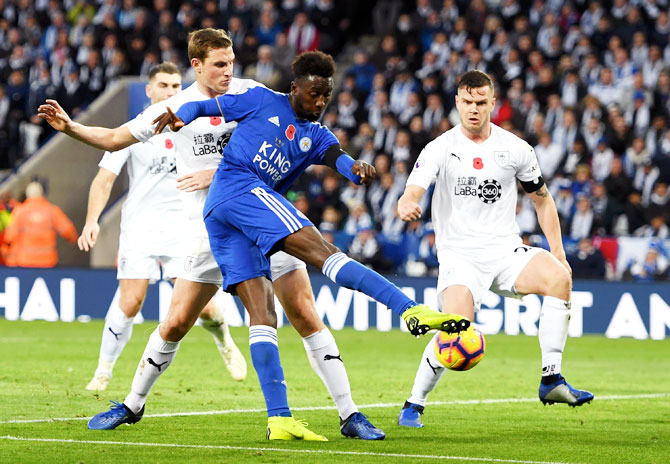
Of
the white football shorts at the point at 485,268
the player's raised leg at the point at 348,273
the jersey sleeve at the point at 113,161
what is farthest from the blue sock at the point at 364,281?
the jersey sleeve at the point at 113,161

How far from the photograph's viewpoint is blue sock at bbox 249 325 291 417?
718cm

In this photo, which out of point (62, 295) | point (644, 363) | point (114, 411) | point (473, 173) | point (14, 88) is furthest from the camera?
point (14, 88)

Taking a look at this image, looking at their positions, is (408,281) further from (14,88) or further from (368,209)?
(14,88)

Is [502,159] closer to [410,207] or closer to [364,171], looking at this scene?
[410,207]

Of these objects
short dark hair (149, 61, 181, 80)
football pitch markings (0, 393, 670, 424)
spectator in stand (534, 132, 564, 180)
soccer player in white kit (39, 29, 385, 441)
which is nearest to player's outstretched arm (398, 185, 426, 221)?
soccer player in white kit (39, 29, 385, 441)

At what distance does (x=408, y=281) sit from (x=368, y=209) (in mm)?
2664

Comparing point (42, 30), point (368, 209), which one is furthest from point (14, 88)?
point (368, 209)

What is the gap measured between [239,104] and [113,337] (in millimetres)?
3663

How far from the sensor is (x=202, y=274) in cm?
787

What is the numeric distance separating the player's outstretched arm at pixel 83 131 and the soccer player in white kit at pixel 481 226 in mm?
1967

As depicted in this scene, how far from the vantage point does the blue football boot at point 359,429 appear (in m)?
7.36

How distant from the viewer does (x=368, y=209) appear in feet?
66.8

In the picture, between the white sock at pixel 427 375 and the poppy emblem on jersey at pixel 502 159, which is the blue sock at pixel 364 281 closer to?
the white sock at pixel 427 375

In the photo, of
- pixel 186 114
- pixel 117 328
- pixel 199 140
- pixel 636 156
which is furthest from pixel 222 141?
pixel 636 156
